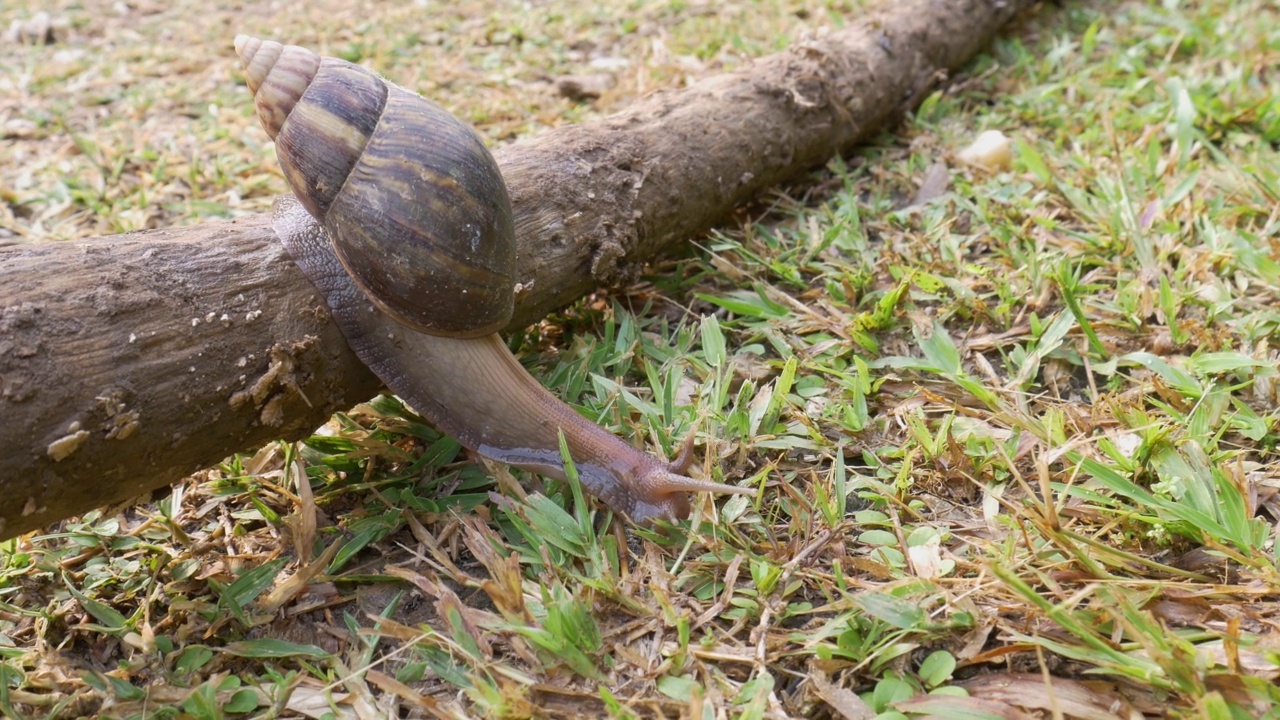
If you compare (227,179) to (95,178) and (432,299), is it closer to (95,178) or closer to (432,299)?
(95,178)

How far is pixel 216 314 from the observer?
1953mm

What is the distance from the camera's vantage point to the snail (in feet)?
6.59

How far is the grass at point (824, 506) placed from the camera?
1694mm

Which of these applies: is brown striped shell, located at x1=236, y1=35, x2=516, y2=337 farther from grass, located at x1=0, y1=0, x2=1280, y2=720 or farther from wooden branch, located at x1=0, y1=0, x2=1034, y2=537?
grass, located at x1=0, y1=0, x2=1280, y2=720

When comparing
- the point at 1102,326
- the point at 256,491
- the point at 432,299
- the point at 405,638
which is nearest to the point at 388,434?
the point at 256,491

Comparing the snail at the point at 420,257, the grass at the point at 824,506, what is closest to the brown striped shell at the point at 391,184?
the snail at the point at 420,257

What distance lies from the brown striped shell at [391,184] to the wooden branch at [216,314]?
20 cm

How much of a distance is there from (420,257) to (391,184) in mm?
175

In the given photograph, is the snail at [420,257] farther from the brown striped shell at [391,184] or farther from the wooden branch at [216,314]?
the wooden branch at [216,314]

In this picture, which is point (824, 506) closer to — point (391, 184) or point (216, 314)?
point (391, 184)

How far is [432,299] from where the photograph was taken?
2.04m

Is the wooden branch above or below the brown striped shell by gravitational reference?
below

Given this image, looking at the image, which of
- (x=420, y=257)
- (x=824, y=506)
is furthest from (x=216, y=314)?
(x=824, y=506)

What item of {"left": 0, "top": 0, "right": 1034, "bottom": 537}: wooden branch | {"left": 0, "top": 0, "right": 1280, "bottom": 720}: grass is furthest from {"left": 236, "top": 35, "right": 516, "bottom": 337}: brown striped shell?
{"left": 0, "top": 0, "right": 1280, "bottom": 720}: grass
